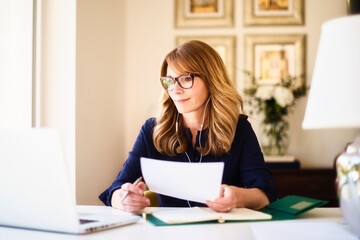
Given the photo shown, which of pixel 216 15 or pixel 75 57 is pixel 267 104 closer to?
pixel 216 15

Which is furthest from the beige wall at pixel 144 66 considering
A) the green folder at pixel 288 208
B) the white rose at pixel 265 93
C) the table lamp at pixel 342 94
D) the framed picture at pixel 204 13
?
the table lamp at pixel 342 94

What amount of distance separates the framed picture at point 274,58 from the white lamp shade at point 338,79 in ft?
7.98

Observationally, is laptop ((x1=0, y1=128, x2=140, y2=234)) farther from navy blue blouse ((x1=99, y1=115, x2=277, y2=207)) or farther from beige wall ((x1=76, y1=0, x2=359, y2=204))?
beige wall ((x1=76, y1=0, x2=359, y2=204))

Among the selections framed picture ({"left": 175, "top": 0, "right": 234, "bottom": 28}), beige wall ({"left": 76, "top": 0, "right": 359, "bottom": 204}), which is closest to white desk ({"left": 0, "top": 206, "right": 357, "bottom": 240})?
beige wall ({"left": 76, "top": 0, "right": 359, "bottom": 204})

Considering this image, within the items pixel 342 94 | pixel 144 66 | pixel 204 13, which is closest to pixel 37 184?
pixel 342 94

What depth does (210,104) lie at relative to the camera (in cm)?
173

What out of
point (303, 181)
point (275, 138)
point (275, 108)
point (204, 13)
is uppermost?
point (204, 13)

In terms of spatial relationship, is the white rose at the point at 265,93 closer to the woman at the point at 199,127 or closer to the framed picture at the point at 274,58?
the framed picture at the point at 274,58

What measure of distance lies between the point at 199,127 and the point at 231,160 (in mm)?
220

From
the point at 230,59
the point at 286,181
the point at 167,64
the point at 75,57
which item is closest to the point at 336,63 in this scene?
the point at 167,64

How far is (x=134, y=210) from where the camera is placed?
1183 mm

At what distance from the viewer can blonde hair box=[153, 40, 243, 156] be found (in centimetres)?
164

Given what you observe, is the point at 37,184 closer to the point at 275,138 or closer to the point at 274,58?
the point at 275,138

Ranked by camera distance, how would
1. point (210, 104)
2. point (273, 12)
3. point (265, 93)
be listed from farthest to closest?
1. point (273, 12)
2. point (265, 93)
3. point (210, 104)
